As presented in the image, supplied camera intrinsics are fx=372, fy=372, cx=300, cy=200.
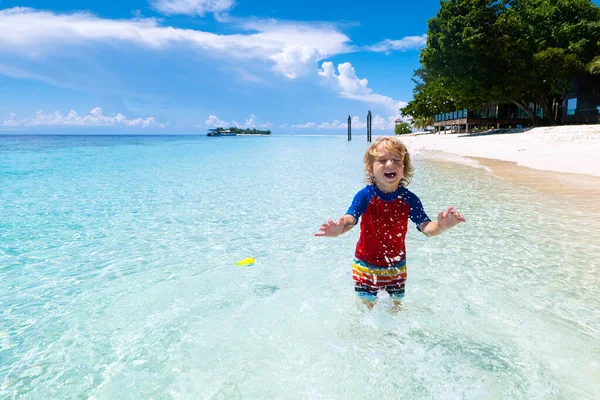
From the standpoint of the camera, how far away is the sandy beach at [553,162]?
1001 cm

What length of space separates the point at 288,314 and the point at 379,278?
1206 mm

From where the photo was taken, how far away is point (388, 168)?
9.05ft

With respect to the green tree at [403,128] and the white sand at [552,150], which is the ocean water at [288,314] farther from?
the green tree at [403,128]

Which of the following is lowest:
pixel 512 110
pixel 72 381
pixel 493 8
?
pixel 72 381

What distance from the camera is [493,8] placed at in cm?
3362

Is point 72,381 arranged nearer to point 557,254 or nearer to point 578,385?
point 578,385

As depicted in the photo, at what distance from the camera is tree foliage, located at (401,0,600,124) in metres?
31.8

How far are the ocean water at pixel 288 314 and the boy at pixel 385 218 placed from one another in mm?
265

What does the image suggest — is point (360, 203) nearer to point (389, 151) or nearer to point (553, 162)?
point (389, 151)

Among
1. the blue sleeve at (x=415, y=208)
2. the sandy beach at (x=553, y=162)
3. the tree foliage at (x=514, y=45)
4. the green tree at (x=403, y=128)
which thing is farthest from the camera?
the green tree at (x=403, y=128)

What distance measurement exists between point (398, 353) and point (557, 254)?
3.63m

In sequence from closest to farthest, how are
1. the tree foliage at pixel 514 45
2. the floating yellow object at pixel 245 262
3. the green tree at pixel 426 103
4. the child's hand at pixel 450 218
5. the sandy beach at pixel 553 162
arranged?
the child's hand at pixel 450 218 < the floating yellow object at pixel 245 262 < the sandy beach at pixel 553 162 < the tree foliage at pixel 514 45 < the green tree at pixel 426 103

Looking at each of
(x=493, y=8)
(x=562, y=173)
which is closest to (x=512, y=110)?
(x=493, y=8)

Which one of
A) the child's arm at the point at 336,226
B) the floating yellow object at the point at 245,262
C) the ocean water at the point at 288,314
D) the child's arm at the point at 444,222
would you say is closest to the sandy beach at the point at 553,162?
the ocean water at the point at 288,314
